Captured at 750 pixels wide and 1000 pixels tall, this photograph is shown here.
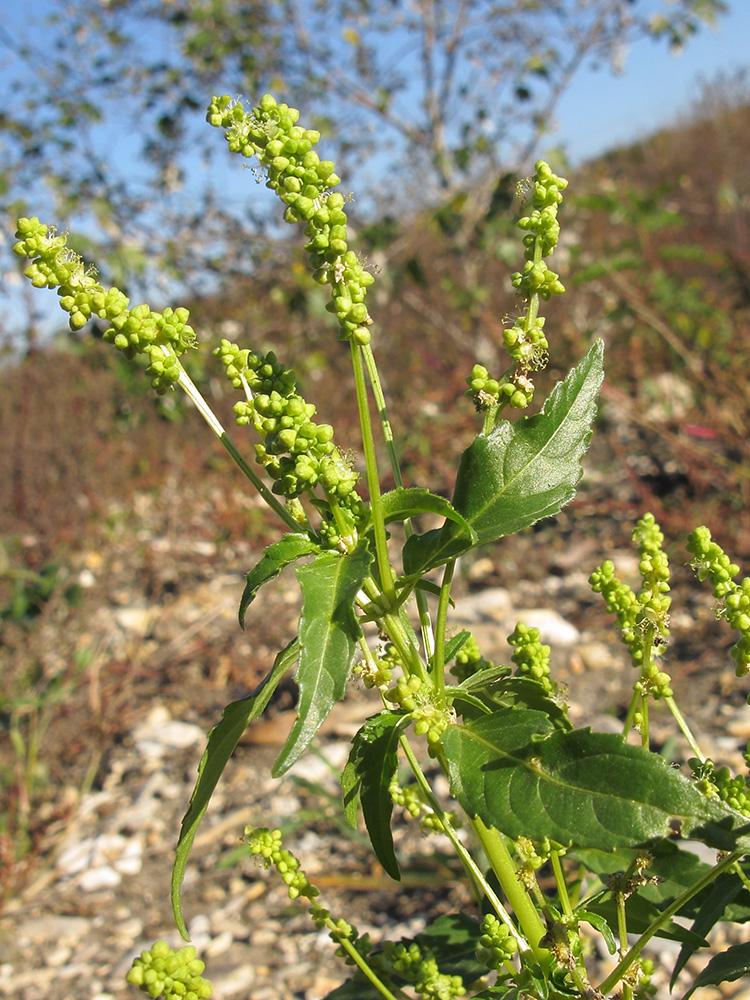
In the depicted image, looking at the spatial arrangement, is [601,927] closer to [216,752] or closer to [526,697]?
[526,697]

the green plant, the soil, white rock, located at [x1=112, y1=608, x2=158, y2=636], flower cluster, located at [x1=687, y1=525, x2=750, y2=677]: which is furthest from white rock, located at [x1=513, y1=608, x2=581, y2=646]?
flower cluster, located at [x1=687, y1=525, x2=750, y2=677]

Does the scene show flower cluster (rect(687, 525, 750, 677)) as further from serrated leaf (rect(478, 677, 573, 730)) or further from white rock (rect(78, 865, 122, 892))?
white rock (rect(78, 865, 122, 892))

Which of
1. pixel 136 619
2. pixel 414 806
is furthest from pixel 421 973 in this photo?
pixel 136 619

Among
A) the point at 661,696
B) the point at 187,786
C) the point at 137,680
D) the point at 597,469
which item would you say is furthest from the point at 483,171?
the point at 661,696

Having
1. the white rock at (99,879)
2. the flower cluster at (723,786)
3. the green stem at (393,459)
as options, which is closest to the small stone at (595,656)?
the white rock at (99,879)

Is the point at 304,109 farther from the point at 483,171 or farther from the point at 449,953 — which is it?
the point at 449,953
